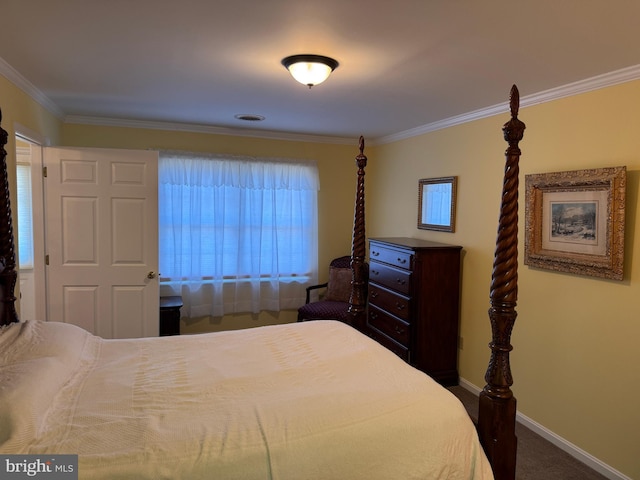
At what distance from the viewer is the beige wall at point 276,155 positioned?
4258 millimetres

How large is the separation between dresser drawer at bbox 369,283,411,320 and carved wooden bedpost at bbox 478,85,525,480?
6.33 ft

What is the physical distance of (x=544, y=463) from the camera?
8.75 ft

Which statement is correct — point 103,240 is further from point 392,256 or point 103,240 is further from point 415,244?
point 415,244

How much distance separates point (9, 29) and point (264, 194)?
2948mm

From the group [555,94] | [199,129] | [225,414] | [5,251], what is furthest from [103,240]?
[555,94]

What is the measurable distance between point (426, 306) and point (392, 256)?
1.83 ft

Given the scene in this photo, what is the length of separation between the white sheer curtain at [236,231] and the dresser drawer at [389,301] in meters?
1.07

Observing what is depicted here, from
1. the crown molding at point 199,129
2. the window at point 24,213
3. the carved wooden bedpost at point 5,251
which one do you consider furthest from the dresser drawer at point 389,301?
the window at point 24,213

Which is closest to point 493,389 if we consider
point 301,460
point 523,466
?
point 301,460

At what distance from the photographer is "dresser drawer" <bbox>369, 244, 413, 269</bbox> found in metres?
3.65

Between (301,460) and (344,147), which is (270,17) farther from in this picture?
(344,147)

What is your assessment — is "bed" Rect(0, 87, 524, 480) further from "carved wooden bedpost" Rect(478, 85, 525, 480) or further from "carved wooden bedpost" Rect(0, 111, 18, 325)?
"carved wooden bedpost" Rect(0, 111, 18, 325)

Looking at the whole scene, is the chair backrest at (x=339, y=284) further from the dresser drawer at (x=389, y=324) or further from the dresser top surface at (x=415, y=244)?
the dresser top surface at (x=415, y=244)

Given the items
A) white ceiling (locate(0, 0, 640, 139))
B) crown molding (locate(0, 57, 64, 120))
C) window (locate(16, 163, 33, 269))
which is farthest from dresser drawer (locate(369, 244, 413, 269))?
window (locate(16, 163, 33, 269))
